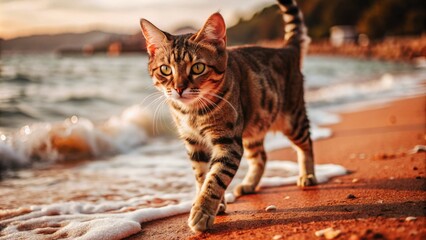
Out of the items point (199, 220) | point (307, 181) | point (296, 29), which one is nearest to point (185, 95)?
point (199, 220)

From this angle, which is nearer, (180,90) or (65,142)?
(180,90)

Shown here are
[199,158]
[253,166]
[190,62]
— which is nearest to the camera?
[190,62]

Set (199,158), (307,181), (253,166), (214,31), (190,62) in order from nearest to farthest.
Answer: (190,62)
(214,31)
(199,158)
(307,181)
(253,166)

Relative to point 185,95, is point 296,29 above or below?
above

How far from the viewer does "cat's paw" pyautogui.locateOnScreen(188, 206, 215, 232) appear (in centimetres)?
309

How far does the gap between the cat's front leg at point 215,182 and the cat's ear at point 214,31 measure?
30.9 inches

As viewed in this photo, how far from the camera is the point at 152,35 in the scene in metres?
3.57

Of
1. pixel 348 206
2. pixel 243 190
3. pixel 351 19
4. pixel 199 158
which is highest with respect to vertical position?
→ pixel 351 19

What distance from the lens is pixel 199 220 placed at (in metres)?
3.10

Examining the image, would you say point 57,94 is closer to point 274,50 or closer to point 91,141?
point 91,141

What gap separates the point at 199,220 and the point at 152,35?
4.95ft

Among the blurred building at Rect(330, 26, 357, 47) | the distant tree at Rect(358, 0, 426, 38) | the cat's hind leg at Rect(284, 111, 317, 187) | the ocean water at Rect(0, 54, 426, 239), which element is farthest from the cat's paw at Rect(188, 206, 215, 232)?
the blurred building at Rect(330, 26, 357, 47)

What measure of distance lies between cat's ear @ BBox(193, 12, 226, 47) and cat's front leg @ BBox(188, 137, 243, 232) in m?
0.78

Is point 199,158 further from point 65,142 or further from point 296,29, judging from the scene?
point 65,142
